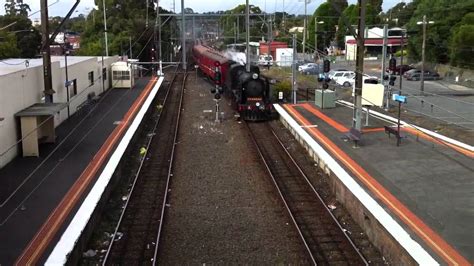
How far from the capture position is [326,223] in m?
11.9

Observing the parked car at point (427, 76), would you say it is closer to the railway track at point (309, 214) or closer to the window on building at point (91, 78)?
the window on building at point (91, 78)

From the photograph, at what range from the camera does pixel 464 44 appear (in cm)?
4600

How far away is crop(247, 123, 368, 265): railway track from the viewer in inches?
400

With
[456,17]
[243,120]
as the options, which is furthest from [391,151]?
[456,17]

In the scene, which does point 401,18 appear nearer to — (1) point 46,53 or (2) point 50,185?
(1) point 46,53

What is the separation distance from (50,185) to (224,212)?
444 cm

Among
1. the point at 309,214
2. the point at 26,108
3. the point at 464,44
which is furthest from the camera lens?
the point at 464,44

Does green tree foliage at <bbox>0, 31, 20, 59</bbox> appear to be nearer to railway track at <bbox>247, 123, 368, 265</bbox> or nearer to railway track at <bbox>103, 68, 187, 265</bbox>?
railway track at <bbox>103, 68, 187, 265</bbox>

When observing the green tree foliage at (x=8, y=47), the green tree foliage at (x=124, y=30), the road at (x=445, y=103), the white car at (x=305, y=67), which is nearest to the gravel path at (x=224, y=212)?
the road at (x=445, y=103)

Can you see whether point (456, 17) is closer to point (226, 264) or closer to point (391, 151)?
point (391, 151)

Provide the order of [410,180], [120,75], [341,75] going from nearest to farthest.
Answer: [410,180], [120,75], [341,75]

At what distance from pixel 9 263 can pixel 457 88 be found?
133 ft

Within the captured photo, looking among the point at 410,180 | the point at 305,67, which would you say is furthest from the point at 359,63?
the point at 305,67

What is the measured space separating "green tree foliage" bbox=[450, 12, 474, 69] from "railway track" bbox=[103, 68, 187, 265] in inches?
1274
